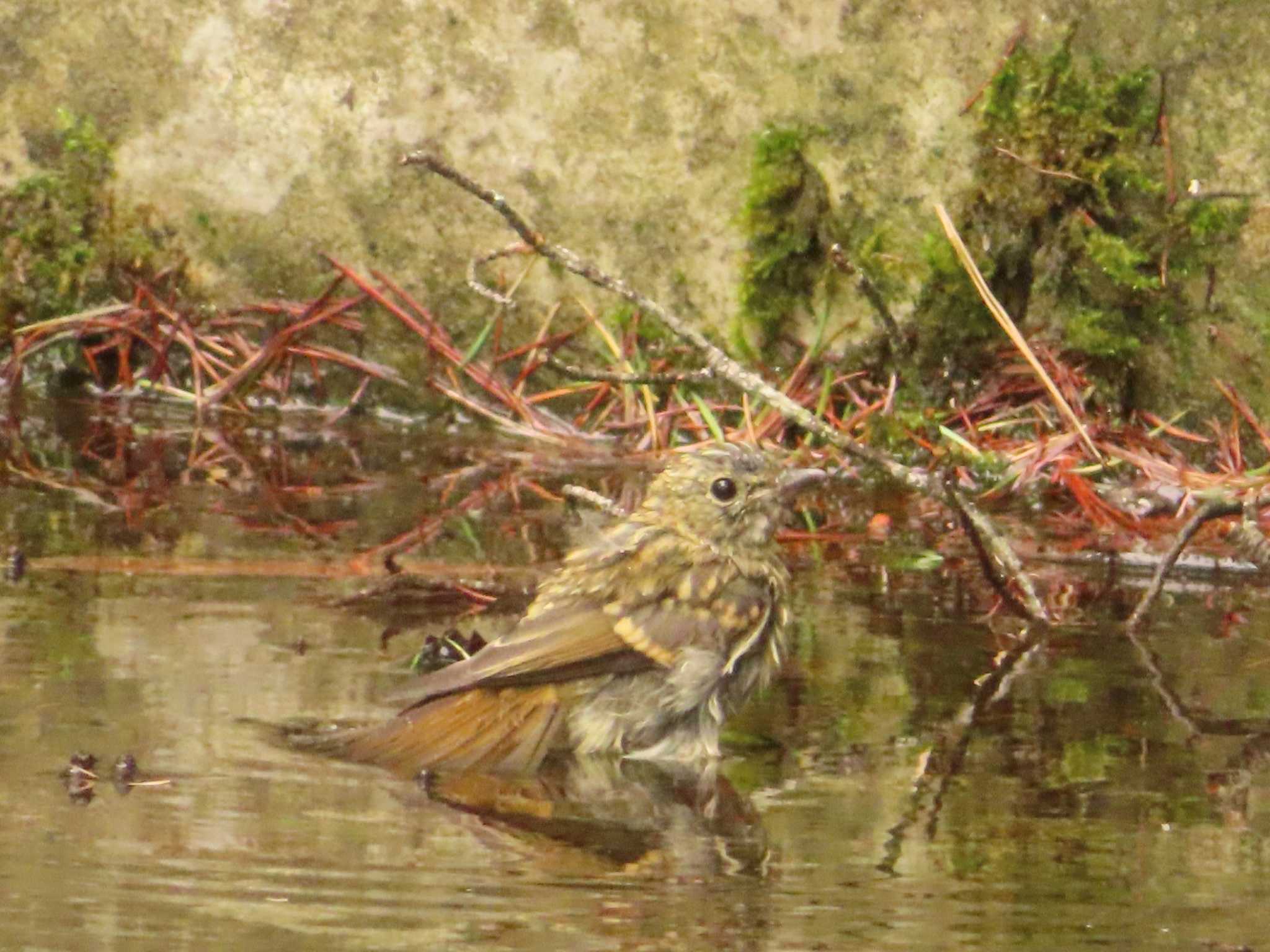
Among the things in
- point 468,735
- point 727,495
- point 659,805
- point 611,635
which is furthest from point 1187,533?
point 468,735

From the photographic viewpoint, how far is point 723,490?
13.8 feet

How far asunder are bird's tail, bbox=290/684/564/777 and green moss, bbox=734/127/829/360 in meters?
3.21

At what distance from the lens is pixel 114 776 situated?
10.4 feet

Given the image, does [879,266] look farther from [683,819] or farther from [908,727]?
[683,819]

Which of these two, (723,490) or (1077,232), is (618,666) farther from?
(1077,232)

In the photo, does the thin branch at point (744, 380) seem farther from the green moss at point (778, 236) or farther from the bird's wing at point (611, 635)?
the green moss at point (778, 236)

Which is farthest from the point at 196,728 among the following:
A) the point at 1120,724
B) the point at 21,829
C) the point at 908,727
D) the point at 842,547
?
the point at 842,547

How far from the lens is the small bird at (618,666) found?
3.51m

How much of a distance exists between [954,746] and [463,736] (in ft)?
2.93

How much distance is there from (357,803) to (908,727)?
1.12m

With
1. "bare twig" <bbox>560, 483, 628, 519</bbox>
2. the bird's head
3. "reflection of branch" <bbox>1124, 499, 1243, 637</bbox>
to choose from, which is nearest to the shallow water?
"reflection of branch" <bbox>1124, 499, 1243, 637</bbox>

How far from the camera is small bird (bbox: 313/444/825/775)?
138 inches

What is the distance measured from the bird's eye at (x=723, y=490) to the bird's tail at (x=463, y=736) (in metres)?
0.74

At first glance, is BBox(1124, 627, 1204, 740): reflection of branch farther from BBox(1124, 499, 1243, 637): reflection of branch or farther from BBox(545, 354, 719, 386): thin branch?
BBox(545, 354, 719, 386): thin branch
